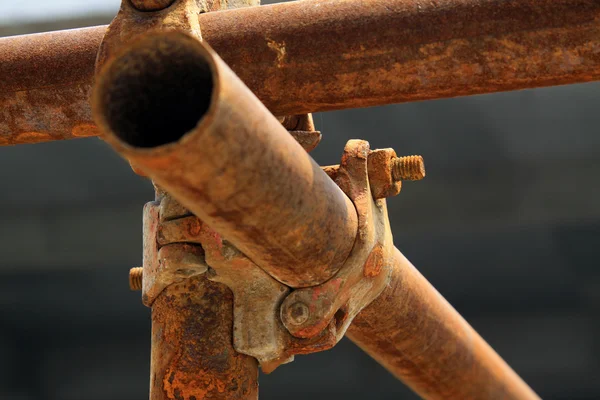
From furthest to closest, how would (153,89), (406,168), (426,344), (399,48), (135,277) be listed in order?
(426,344) → (135,277) → (406,168) → (399,48) → (153,89)

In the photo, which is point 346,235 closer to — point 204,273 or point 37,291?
point 204,273

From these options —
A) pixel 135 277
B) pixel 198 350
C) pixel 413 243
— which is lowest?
pixel 198 350

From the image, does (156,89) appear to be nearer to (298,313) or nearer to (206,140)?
(206,140)

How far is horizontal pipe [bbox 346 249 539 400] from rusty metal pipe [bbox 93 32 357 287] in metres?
0.75

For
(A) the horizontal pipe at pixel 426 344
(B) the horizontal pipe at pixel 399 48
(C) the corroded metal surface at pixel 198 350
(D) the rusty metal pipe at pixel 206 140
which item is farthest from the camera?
(A) the horizontal pipe at pixel 426 344

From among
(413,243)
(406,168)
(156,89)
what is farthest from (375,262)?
(413,243)

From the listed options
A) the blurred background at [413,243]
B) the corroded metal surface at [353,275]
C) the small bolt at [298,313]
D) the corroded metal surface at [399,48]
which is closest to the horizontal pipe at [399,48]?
the corroded metal surface at [399,48]

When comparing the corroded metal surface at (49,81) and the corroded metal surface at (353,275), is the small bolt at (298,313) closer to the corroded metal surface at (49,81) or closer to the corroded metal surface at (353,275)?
the corroded metal surface at (353,275)

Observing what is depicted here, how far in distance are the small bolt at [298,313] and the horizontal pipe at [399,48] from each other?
0.29m

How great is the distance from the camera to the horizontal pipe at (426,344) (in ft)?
5.49

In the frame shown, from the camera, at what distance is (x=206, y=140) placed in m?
0.71

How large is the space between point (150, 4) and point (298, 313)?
0.50 m

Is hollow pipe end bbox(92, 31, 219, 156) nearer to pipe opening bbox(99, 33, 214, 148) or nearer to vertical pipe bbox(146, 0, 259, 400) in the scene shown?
pipe opening bbox(99, 33, 214, 148)

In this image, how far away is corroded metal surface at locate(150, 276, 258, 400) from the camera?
4.21 feet
